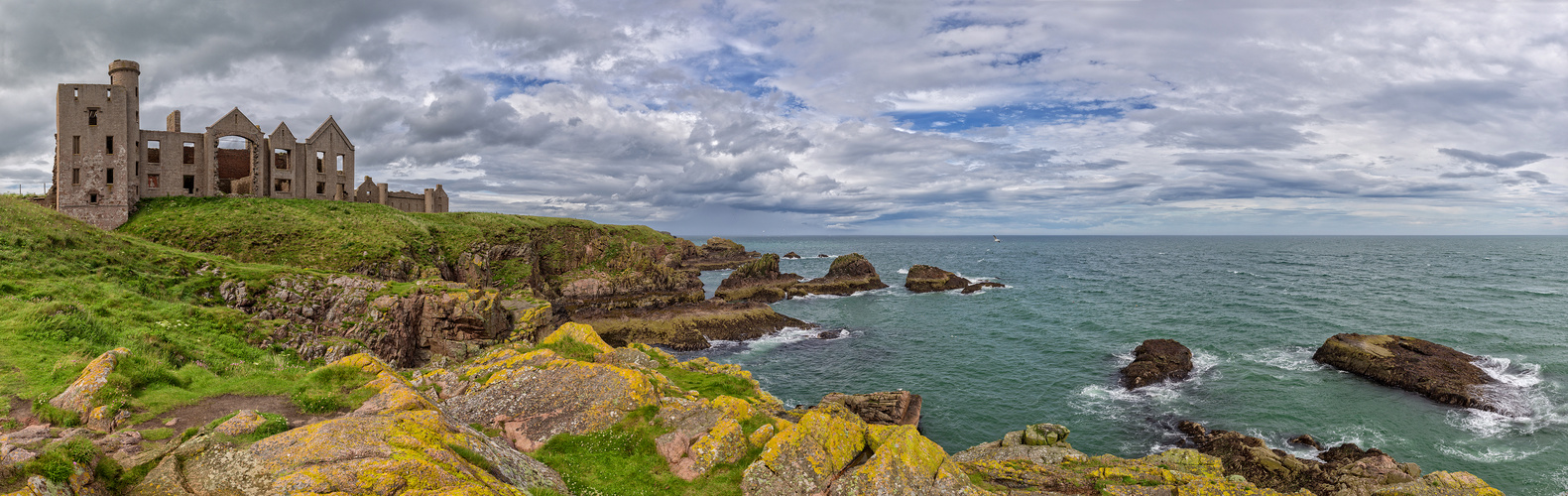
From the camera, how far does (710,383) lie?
73.7ft

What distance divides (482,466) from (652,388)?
711cm

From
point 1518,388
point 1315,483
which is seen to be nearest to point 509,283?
point 1315,483

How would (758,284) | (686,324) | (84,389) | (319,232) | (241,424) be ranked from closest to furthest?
(241,424) → (84,389) → (319,232) → (686,324) → (758,284)

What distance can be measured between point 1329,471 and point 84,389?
3542cm

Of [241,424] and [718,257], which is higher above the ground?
[241,424]

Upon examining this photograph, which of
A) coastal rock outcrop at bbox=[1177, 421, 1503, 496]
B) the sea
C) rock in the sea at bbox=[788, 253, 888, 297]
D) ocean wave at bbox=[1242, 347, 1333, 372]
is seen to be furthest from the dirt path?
rock in the sea at bbox=[788, 253, 888, 297]

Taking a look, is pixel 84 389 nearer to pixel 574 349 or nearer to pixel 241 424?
pixel 241 424

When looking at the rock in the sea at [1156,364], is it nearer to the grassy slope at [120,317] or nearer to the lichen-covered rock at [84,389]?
the grassy slope at [120,317]

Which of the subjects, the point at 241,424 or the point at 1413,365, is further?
the point at 1413,365

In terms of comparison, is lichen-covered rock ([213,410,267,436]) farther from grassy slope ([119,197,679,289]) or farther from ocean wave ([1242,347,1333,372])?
ocean wave ([1242,347,1333,372])

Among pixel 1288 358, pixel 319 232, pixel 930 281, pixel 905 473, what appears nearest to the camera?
pixel 905 473

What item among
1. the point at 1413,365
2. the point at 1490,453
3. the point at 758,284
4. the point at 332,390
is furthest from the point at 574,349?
the point at 758,284

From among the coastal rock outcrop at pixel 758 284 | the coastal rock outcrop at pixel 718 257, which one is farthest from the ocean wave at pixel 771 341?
the coastal rock outcrop at pixel 718 257

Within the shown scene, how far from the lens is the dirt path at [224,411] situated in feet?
36.0
